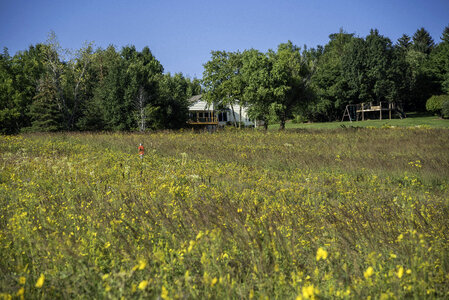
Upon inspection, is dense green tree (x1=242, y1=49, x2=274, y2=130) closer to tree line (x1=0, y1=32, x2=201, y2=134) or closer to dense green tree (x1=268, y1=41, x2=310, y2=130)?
dense green tree (x1=268, y1=41, x2=310, y2=130)

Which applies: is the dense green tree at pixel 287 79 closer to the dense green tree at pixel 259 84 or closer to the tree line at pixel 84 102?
the dense green tree at pixel 259 84

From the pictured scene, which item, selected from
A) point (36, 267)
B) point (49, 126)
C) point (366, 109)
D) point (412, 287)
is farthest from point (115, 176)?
point (366, 109)

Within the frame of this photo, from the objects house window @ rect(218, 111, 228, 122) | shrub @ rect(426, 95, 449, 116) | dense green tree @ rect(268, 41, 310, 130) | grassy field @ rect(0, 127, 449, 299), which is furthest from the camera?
house window @ rect(218, 111, 228, 122)

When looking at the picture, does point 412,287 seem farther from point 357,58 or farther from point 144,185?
point 357,58

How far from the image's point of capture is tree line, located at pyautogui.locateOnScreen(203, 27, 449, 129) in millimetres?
32438

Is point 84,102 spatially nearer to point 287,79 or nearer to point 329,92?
point 287,79

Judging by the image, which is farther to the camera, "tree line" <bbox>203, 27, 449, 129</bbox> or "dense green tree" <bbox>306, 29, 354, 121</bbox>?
"dense green tree" <bbox>306, 29, 354, 121</bbox>

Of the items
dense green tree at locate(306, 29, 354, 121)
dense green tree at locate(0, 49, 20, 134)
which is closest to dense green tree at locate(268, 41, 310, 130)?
dense green tree at locate(306, 29, 354, 121)

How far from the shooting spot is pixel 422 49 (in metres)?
79.4

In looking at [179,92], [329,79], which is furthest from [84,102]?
[329,79]

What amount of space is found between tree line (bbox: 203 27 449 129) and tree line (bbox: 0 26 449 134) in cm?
11

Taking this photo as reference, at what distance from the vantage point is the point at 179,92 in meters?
42.9

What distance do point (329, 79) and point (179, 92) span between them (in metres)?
28.4

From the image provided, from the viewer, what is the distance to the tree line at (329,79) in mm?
32438
